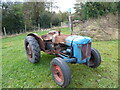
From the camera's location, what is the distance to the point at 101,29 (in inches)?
303

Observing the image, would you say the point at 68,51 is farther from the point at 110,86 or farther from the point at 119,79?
the point at 119,79

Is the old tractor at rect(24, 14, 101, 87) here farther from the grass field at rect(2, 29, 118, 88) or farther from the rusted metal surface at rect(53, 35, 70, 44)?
the grass field at rect(2, 29, 118, 88)

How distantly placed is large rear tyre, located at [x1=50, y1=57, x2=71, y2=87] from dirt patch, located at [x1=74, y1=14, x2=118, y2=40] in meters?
5.39

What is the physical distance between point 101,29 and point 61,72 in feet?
20.9

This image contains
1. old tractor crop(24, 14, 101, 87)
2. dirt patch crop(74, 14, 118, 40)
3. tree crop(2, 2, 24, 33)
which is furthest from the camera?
tree crop(2, 2, 24, 33)

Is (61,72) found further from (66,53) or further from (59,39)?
(59,39)

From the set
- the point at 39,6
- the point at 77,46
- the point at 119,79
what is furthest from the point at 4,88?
the point at 39,6

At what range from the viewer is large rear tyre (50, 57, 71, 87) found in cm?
222

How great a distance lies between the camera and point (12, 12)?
11.9m

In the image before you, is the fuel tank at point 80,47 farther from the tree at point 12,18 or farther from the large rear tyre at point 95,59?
the tree at point 12,18

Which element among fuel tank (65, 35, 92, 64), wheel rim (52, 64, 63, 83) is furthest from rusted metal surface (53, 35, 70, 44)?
wheel rim (52, 64, 63, 83)

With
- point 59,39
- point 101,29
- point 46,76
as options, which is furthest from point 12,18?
point 46,76

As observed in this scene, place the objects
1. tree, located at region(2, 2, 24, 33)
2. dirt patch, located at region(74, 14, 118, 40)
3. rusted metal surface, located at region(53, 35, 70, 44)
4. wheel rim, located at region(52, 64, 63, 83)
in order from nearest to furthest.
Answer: wheel rim, located at region(52, 64, 63, 83)
rusted metal surface, located at region(53, 35, 70, 44)
dirt patch, located at region(74, 14, 118, 40)
tree, located at region(2, 2, 24, 33)

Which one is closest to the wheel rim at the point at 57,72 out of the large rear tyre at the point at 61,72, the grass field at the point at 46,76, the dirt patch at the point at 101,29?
the large rear tyre at the point at 61,72
